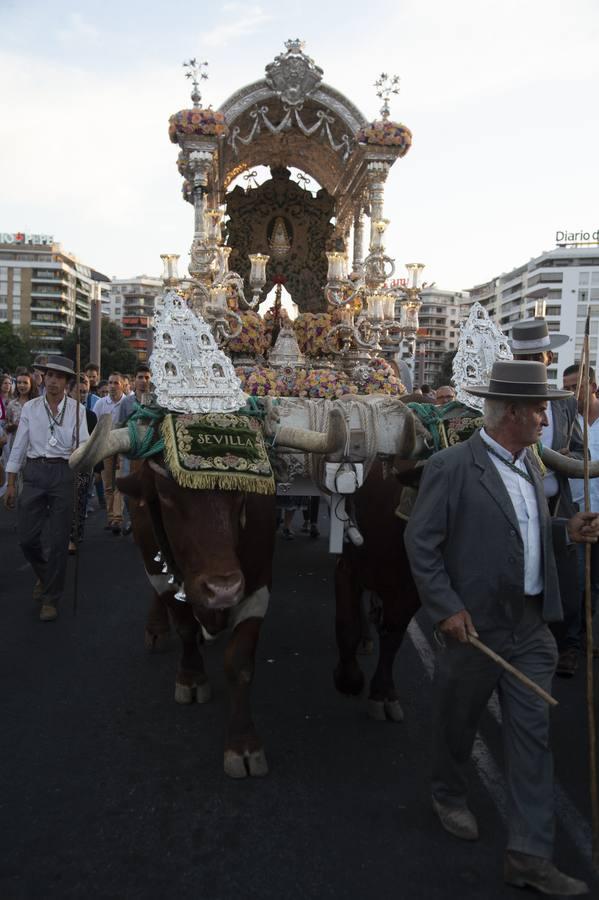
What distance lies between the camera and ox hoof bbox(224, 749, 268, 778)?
11.6 ft

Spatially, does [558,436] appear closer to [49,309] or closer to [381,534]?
[381,534]

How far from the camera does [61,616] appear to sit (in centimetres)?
607

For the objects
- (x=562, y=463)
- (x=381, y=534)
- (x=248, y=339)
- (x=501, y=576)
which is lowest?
(x=381, y=534)

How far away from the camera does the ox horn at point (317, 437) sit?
3553 millimetres

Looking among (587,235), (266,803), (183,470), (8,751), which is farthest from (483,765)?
(587,235)

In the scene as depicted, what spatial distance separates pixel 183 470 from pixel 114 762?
5.21 ft

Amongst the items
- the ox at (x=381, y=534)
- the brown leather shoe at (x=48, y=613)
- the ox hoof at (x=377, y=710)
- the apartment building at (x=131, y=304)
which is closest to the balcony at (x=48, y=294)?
the apartment building at (x=131, y=304)

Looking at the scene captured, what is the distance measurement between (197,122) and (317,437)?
246 inches

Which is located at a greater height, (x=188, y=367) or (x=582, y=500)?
(x=188, y=367)

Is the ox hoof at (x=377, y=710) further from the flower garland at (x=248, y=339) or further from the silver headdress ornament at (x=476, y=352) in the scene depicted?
the flower garland at (x=248, y=339)

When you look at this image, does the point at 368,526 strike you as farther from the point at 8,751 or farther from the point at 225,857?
the point at 8,751

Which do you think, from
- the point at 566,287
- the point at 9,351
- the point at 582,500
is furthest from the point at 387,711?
the point at 566,287

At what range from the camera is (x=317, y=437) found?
3.68 metres

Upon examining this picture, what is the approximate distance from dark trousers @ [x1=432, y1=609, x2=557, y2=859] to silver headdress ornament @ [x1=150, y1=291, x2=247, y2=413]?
5.73ft
